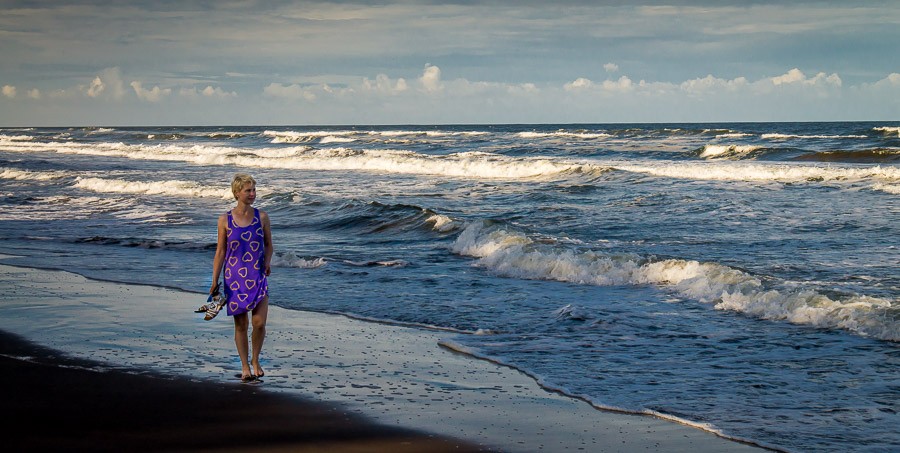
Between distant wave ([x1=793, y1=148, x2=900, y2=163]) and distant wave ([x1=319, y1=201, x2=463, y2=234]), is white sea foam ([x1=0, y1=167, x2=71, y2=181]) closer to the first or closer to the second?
distant wave ([x1=319, y1=201, x2=463, y2=234])

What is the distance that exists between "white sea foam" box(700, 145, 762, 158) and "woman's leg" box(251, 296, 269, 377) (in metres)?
36.6

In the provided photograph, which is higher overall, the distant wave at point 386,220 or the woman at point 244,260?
the woman at point 244,260

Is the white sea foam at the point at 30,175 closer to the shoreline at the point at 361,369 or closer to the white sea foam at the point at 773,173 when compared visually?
the white sea foam at the point at 773,173

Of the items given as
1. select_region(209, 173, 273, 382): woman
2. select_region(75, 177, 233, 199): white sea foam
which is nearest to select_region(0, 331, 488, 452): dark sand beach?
select_region(209, 173, 273, 382): woman

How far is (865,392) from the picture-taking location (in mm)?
6398

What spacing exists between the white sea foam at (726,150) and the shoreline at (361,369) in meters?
34.4

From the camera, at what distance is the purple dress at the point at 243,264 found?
6.35 meters

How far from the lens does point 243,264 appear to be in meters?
6.39

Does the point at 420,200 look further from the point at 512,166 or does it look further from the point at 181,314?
the point at 181,314

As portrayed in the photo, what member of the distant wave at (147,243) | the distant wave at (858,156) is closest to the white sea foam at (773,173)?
the distant wave at (858,156)

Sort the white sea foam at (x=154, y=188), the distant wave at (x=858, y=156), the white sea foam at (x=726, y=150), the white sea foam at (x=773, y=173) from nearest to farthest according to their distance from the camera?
the white sea foam at (x=154, y=188) → the white sea foam at (x=773, y=173) → the distant wave at (x=858, y=156) → the white sea foam at (x=726, y=150)

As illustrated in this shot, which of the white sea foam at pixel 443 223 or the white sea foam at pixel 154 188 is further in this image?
the white sea foam at pixel 154 188

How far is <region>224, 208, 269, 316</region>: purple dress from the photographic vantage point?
635 cm

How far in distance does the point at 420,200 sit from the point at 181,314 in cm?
1419
